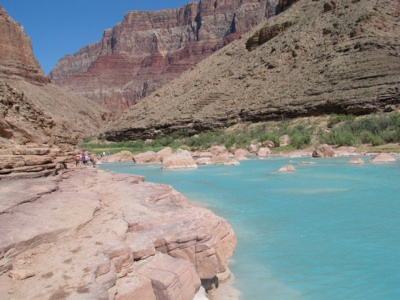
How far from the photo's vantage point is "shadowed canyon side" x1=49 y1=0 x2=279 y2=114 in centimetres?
11281

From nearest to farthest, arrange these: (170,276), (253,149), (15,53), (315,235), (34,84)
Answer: (170,276)
(315,235)
(253,149)
(34,84)
(15,53)

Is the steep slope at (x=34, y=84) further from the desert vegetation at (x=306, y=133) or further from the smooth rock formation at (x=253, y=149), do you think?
the smooth rock formation at (x=253, y=149)

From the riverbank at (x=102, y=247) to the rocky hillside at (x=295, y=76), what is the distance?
28909 mm

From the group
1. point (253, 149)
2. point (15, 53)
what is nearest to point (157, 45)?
point (15, 53)

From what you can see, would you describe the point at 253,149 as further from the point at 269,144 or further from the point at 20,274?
the point at 20,274

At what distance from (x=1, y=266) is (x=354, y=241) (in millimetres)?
5065

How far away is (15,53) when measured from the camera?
242ft

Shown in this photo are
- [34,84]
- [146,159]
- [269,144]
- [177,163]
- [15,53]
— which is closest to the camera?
[177,163]

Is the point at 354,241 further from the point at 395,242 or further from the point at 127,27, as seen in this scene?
the point at 127,27

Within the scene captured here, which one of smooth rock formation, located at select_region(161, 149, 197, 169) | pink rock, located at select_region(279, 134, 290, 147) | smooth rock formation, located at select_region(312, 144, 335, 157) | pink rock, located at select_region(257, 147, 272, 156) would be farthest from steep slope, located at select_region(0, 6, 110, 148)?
smooth rock formation, located at select_region(312, 144, 335, 157)

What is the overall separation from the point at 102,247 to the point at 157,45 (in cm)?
13524

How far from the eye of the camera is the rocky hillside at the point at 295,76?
3278 cm

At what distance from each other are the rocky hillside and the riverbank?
94.8ft

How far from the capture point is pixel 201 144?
36.1 metres
